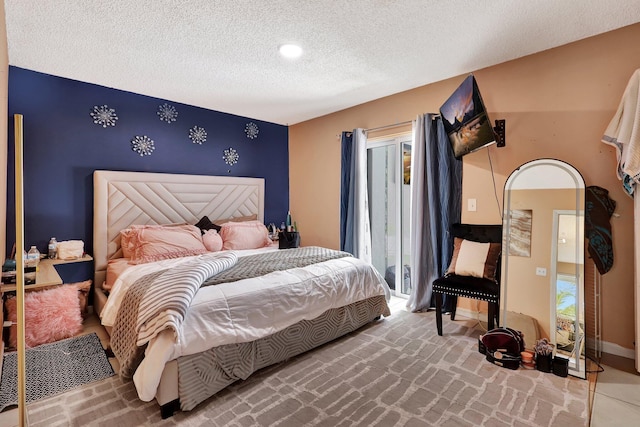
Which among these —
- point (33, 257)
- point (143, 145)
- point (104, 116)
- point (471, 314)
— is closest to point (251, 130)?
point (143, 145)

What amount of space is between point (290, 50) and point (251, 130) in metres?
2.18

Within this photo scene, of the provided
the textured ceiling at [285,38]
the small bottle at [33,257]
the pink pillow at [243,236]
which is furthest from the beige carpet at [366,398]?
the textured ceiling at [285,38]

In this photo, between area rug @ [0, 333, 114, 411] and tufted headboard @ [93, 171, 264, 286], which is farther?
tufted headboard @ [93, 171, 264, 286]

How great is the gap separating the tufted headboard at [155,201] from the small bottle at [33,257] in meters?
0.51

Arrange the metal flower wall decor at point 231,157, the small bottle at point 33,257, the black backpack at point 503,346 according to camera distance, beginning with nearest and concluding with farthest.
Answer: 1. the black backpack at point 503,346
2. the small bottle at point 33,257
3. the metal flower wall decor at point 231,157

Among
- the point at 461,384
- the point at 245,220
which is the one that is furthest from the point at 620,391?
the point at 245,220

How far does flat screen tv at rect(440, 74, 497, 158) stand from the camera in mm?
2501

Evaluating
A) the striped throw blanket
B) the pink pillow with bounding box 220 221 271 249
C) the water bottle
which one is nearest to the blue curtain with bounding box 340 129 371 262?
the pink pillow with bounding box 220 221 271 249

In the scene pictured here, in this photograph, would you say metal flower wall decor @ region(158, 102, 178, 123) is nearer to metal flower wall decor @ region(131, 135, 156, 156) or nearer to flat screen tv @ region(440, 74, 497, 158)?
metal flower wall decor @ region(131, 135, 156, 156)

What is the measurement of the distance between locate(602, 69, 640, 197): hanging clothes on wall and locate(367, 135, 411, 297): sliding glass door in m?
1.80

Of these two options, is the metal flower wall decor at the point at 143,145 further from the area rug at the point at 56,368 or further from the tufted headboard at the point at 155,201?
the area rug at the point at 56,368

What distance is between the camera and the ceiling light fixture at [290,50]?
2.58 meters

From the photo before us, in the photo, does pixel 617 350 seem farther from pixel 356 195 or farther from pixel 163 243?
pixel 163 243

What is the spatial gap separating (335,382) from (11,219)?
10.7 ft
